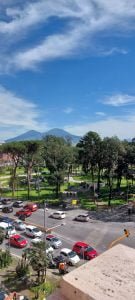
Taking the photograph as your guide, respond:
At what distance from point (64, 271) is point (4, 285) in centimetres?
644

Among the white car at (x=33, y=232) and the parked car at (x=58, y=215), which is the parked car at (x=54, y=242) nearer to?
the white car at (x=33, y=232)

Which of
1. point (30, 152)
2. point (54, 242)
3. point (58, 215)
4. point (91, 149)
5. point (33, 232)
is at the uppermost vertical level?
point (91, 149)

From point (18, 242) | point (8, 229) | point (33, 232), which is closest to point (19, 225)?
point (8, 229)

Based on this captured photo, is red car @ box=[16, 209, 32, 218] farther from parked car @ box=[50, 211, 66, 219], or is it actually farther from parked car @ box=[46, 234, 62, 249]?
parked car @ box=[46, 234, 62, 249]

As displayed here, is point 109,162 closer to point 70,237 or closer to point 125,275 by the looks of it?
point 70,237

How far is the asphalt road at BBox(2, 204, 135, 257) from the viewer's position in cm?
4119

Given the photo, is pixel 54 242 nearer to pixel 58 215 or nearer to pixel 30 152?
pixel 58 215

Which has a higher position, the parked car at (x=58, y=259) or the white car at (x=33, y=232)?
the white car at (x=33, y=232)

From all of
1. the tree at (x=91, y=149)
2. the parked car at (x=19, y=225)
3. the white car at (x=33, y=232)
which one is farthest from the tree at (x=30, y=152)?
the white car at (x=33, y=232)

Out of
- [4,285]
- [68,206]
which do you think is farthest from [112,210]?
[4,285]

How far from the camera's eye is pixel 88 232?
46.2 meters

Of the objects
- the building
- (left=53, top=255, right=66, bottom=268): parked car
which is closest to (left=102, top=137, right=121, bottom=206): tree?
(left=53, top=255, right=66, bottom=268): parked car

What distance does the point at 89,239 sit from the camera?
4325 cm

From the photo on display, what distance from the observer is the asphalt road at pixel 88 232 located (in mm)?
41188
